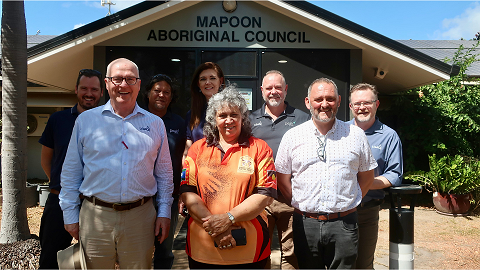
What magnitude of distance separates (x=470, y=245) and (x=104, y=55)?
7.48 metres

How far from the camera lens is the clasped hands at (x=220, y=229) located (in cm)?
229

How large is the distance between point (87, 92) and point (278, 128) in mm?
1799

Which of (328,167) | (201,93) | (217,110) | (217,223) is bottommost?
(217,223)

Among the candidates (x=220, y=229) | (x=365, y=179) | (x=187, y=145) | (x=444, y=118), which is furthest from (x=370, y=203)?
(x=444, y=118)

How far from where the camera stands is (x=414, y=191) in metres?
2.77

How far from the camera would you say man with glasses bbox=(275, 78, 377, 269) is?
245 cm

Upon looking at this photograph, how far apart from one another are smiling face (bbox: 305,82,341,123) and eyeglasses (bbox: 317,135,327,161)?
13 cm

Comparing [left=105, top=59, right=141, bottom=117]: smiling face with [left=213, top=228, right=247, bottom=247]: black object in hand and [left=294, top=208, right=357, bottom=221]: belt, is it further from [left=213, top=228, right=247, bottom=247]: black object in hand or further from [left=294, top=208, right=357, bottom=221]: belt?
[left=294, top=208, right=357, bottom=221]: belt

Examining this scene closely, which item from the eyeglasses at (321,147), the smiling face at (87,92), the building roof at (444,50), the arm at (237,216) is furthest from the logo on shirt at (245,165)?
the building roof at (444,50)

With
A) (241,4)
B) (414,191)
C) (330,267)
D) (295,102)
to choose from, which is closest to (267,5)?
(241,4)

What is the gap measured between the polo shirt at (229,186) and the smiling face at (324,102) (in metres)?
0.50

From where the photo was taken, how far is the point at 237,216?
230 centimetres

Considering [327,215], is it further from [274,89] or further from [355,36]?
[355,36]

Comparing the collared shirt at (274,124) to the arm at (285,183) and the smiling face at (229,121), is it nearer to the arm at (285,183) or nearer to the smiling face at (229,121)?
the arm at (285,183)
